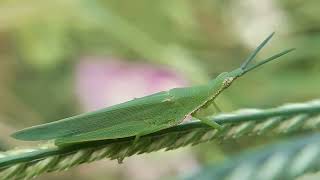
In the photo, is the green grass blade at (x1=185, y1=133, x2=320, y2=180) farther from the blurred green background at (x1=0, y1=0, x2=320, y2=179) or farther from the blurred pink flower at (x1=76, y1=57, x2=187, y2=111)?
the blurred green background at (x1=0, y1=0, x2=320, y2=179)

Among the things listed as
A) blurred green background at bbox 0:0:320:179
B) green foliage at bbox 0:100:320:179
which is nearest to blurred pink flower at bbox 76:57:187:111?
blurred green background at bbox 0:0:320:179

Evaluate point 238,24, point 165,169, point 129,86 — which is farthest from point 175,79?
point 238,24

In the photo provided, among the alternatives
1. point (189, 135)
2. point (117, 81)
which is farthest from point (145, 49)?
point (189, 135)

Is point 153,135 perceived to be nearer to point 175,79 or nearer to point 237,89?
point 175,79

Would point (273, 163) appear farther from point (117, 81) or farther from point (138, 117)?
point (117, 81)

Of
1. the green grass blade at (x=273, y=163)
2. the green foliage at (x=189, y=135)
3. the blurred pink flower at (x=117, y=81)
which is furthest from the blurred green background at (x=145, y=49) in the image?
the green foliage at (x=189, y=135)

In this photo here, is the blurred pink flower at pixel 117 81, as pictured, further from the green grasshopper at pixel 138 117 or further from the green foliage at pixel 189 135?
the green foliage at pixel 189 135
